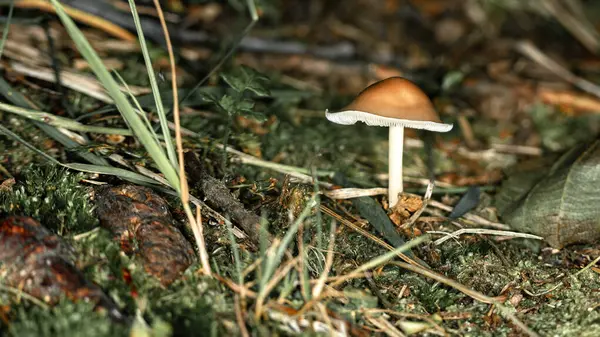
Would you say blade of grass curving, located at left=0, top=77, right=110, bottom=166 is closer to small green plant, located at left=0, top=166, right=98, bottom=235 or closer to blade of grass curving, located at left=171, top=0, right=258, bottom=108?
small green plant, located at left=0, top=166, right=98, bottom=235

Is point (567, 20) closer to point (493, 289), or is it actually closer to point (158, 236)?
point (493, 289)

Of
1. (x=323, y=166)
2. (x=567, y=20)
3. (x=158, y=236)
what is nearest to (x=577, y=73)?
(x=567, y=20)

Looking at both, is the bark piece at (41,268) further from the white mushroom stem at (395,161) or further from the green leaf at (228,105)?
the white mushroom stem at (395,161)

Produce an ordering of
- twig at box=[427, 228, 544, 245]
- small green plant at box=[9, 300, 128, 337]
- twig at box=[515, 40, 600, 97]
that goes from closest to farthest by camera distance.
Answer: small green plant at box=[9, 300, 128, 337]
twig at box=[427, 228, 544, 245]
twig at box=[515, 40, 600, 97]

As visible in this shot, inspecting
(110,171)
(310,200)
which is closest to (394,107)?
(310,200)

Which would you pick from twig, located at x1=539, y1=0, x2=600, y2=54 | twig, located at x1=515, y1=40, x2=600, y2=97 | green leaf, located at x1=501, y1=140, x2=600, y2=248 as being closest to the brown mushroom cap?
green leaf, located at x1=501, y1=140, x2=600, y2=248

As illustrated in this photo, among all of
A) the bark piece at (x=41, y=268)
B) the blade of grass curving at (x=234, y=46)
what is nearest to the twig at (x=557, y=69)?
the blade of grass curving at (x=234, y=46)

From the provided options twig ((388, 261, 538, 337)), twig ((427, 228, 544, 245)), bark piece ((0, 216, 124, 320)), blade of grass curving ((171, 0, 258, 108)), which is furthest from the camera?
blade of grass curving ((171, 0, 258, 108))
